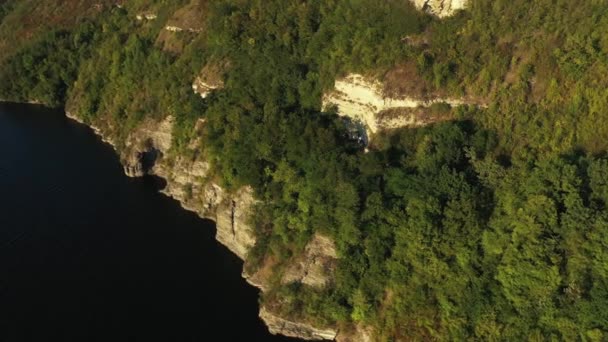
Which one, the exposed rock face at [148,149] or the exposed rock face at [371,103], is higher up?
the exposed rock face at [371,103]

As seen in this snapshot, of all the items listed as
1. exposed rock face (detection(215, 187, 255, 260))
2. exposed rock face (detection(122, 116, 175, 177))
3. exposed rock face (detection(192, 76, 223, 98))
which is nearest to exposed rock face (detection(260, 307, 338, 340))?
exposed rock face (detection(215, 187, 255, 260))

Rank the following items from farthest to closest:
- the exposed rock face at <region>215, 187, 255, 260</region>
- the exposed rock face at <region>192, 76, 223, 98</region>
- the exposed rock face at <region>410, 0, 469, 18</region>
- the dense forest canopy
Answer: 1. the exposed rock face at <region>192, 76, 223, 98</region>
2. the exposed rock face at <region>410, 0, 469, 18</region>
3. the exposed rock face at <region>215, 187, 255, 260</region>
4. the dense forest canopy

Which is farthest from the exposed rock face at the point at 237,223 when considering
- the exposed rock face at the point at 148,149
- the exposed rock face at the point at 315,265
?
the exposed rock face at the point at 148,149

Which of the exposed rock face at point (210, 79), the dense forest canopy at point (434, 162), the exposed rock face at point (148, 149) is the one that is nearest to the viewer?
the dense forest canopy at point (434, 162)

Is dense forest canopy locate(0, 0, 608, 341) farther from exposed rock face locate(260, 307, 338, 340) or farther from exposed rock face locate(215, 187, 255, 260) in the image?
exposed rock face locate(215, 187, 255, 260)

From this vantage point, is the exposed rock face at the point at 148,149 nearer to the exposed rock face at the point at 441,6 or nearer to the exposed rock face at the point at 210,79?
the exposed rock face at the point at 210,79

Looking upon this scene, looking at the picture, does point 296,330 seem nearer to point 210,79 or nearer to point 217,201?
point 217,201

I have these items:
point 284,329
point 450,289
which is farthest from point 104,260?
point 450,289
